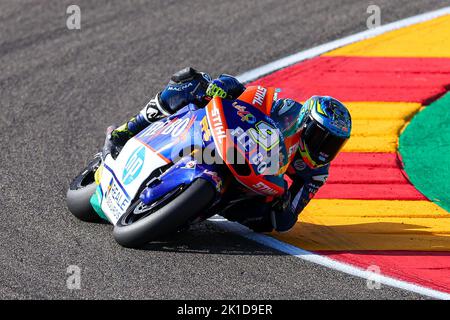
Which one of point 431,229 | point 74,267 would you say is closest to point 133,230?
point 74,267

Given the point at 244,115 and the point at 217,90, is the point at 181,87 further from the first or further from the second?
the point at 244,115

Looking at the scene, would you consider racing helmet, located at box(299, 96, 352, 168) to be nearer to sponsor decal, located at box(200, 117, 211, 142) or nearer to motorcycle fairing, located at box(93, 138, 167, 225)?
sponsor decal, located at box(200, 117, 211, 142)

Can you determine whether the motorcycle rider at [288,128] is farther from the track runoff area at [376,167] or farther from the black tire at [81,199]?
the black tire at [81,199]

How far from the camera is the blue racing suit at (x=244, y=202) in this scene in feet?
26.0

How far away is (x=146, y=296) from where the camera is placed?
6.92 metres

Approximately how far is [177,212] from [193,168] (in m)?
0.37

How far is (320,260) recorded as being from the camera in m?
7.70

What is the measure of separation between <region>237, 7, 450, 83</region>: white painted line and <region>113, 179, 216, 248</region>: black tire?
14.3 ft

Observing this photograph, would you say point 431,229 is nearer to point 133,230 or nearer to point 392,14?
point 133,230

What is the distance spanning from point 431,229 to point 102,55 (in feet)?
17.6

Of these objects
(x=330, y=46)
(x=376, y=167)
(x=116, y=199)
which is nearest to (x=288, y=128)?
(x=116, y=199)

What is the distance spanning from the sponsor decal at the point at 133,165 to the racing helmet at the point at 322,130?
4.15 feet

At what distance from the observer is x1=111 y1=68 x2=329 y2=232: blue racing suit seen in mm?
7922

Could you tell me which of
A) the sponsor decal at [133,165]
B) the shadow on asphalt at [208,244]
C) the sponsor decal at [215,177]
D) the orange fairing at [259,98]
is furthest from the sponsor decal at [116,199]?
the orange fairing at [259,98]
